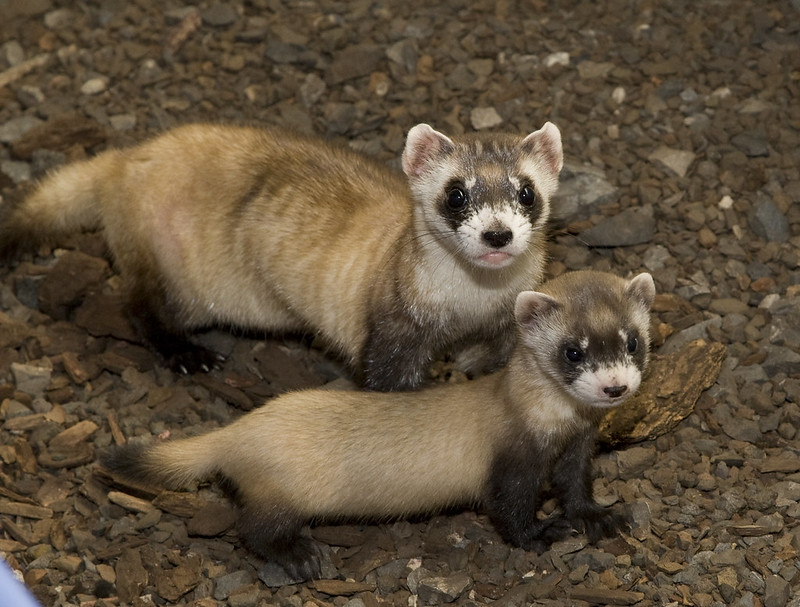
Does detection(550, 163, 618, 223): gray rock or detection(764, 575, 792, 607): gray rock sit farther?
detection(550, 163, 618, 223): gray rock

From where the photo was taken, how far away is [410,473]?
202 inches

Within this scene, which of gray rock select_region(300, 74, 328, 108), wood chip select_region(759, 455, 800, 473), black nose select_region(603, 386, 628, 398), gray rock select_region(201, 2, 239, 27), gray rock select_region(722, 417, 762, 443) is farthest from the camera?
gray rock select_region(201, 2, 239, 27)

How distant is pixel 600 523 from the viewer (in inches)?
206

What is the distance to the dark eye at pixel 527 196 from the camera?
506 centimetres

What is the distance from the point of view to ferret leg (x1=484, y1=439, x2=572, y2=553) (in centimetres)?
509

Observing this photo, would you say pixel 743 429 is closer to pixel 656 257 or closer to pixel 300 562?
pixel 656 257

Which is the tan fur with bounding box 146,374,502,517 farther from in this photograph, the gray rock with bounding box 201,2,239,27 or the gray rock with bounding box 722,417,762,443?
the gray rock with bounding box 201,2,239,27

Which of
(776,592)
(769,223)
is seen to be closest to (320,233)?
(769,223)

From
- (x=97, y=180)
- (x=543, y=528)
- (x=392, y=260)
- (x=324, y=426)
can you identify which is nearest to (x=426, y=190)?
(x=392, y=260)

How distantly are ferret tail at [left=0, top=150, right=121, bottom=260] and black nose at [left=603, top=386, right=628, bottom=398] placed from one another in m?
3.40

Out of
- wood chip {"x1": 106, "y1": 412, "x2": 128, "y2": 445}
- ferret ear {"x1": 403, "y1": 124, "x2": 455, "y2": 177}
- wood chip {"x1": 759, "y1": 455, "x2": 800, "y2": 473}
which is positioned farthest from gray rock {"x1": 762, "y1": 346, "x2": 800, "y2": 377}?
wood chip {"x1": 106, "y1": 412, "x2": 128, "y2": 445}

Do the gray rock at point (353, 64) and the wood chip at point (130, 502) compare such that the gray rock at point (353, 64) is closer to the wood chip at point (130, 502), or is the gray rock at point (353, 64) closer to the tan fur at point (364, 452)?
the tan fur at point (364, 452)

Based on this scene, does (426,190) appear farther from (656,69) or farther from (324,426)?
(656,69)

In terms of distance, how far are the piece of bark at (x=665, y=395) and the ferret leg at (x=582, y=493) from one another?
0.82 ft
